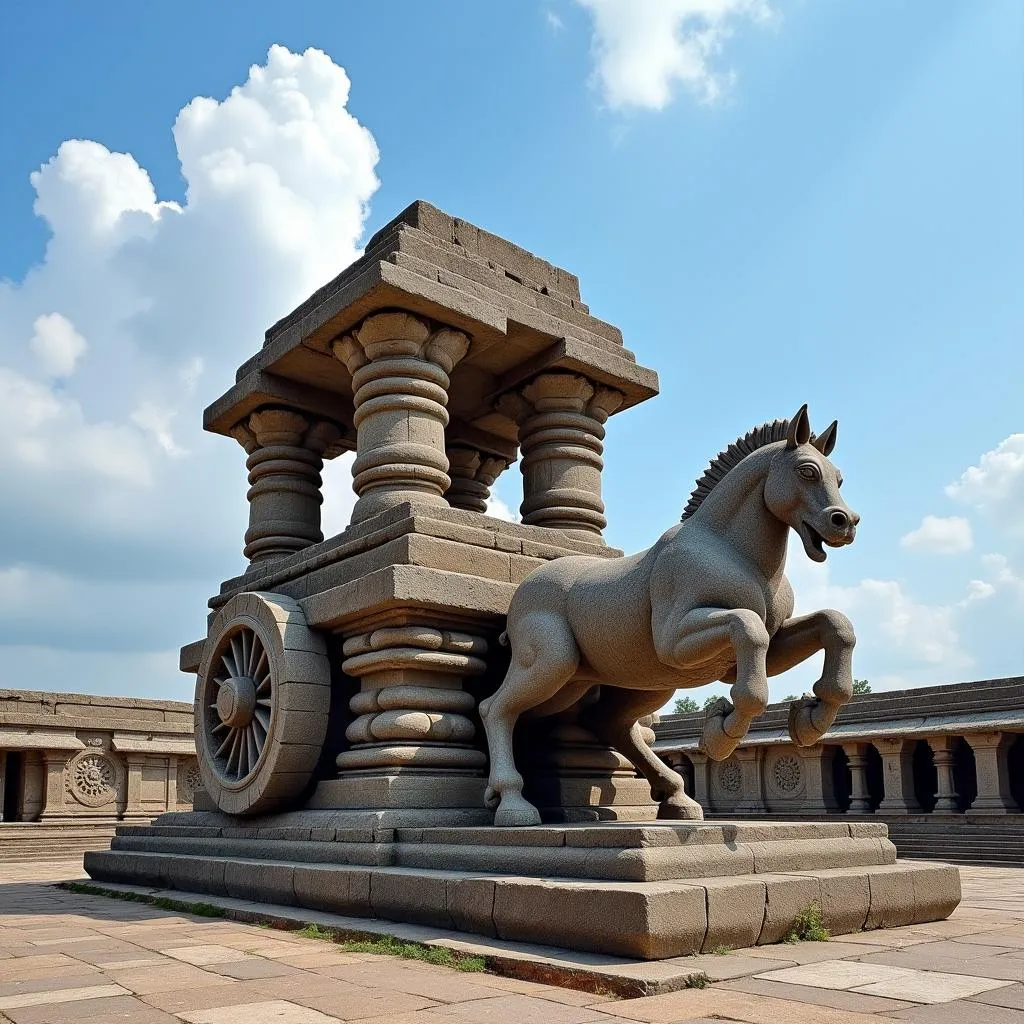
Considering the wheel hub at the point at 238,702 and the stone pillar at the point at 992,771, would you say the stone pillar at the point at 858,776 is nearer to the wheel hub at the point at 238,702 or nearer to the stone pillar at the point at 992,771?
the stone pillar at the point at 992,771

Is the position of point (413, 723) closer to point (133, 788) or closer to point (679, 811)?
point (679, 811)

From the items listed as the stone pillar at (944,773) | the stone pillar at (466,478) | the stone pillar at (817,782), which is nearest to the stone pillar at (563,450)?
the stone pillar at (466,478)

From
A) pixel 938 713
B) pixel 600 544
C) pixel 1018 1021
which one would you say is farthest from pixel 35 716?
pixel 1018 1021

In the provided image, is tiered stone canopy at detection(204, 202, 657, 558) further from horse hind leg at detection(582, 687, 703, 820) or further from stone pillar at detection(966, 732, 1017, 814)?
stone pillar at detection(966, 732, 1017, 814)

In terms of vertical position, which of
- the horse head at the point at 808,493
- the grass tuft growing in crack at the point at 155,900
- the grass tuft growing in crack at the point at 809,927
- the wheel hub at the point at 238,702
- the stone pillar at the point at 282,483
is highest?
the stone pillar at the point at 282,483

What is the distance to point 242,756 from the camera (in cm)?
896

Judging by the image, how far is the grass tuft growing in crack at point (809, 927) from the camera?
5.34m

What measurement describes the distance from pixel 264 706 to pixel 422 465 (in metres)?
2.34

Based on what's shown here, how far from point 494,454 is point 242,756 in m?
4.40

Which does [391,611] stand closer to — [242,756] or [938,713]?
[242,756]

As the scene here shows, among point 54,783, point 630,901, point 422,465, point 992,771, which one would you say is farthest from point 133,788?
point 630,901

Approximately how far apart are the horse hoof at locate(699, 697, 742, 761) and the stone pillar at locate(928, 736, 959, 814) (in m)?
11.0

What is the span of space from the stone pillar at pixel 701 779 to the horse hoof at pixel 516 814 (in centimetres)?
1310

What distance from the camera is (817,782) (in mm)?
17594
